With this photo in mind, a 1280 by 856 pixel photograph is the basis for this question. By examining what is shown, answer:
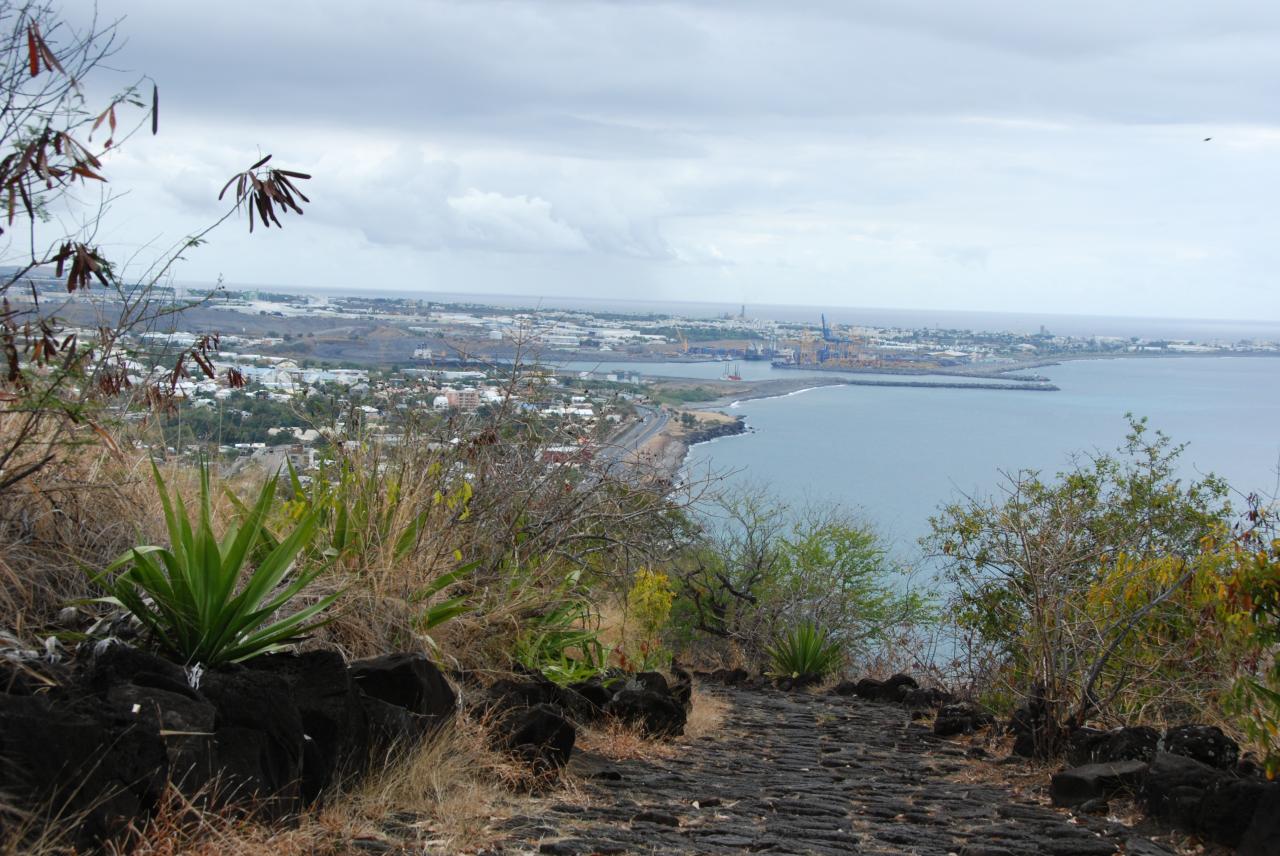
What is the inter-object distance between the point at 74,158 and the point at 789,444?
56532mm

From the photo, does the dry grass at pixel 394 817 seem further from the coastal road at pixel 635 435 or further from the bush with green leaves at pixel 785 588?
the bush with green leaves at pixel 785 588

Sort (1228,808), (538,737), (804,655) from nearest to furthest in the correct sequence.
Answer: (1228,808)
(538,737)
(804,655)

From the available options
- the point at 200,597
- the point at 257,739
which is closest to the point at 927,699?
the point at 200,597

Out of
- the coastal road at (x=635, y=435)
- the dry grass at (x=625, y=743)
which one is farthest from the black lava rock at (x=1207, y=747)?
the coastal road at (x=635, y=435)

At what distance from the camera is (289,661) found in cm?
534

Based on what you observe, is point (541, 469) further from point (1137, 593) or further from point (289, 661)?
point (1137, 593)

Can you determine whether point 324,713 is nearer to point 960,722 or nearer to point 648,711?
point 648,711

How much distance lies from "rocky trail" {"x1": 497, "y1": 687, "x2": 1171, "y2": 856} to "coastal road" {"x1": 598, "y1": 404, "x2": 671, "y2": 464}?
8.84ft

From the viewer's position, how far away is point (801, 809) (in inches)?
268

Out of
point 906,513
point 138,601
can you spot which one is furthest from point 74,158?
point 906,513

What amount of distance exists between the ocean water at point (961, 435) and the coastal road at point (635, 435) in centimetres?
848

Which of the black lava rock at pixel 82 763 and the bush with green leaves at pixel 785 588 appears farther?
the bush with green leaves at pixel 785 588

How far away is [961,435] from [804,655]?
2132 inches

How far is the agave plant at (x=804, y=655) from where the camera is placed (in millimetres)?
16672
